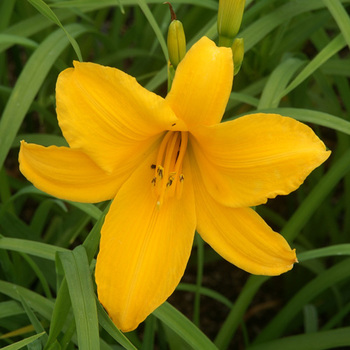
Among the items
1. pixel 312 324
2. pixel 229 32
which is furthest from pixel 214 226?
pixel 312 324

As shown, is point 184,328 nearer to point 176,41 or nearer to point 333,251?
point 333,251

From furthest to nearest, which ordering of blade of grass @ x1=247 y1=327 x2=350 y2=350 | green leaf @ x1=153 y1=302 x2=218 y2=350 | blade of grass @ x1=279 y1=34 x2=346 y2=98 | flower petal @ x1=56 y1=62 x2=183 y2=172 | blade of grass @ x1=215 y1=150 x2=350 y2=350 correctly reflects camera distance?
blade of grass @ x1=215 y1=150 x2=350 y2=350 → blade of grass @ x1=247 y1=327 x2=350 y2=350 → blade of grass @ x1=279 y1=34 x2=346 y2=98 → green leaf @ x1=153 y1=302 x2=218 y2=350 → flower petal @ x1=56 y1=62 x2=183 y2=172

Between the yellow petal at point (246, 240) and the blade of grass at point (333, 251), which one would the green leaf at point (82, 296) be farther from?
the blade of grass at point (333, 251)

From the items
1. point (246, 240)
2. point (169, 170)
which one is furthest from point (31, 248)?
point (246, 240)

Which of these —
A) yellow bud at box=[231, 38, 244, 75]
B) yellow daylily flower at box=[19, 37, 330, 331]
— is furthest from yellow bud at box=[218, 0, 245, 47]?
yellow daylily flower at box=[19, 37, 330, 331]

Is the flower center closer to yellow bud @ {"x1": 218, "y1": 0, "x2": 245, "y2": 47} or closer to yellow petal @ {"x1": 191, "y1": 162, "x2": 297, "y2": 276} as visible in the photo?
yellow petal @ {"x1": 191, "y1": 162, "x2": 297, "y2": 276}

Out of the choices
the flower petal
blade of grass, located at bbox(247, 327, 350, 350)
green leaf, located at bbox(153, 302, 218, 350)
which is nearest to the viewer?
the flower petal

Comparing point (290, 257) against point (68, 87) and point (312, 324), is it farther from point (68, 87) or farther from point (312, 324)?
point (312, 324)

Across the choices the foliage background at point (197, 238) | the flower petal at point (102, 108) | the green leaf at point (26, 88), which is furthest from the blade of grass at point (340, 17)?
the green leaf at point (26, 88)
